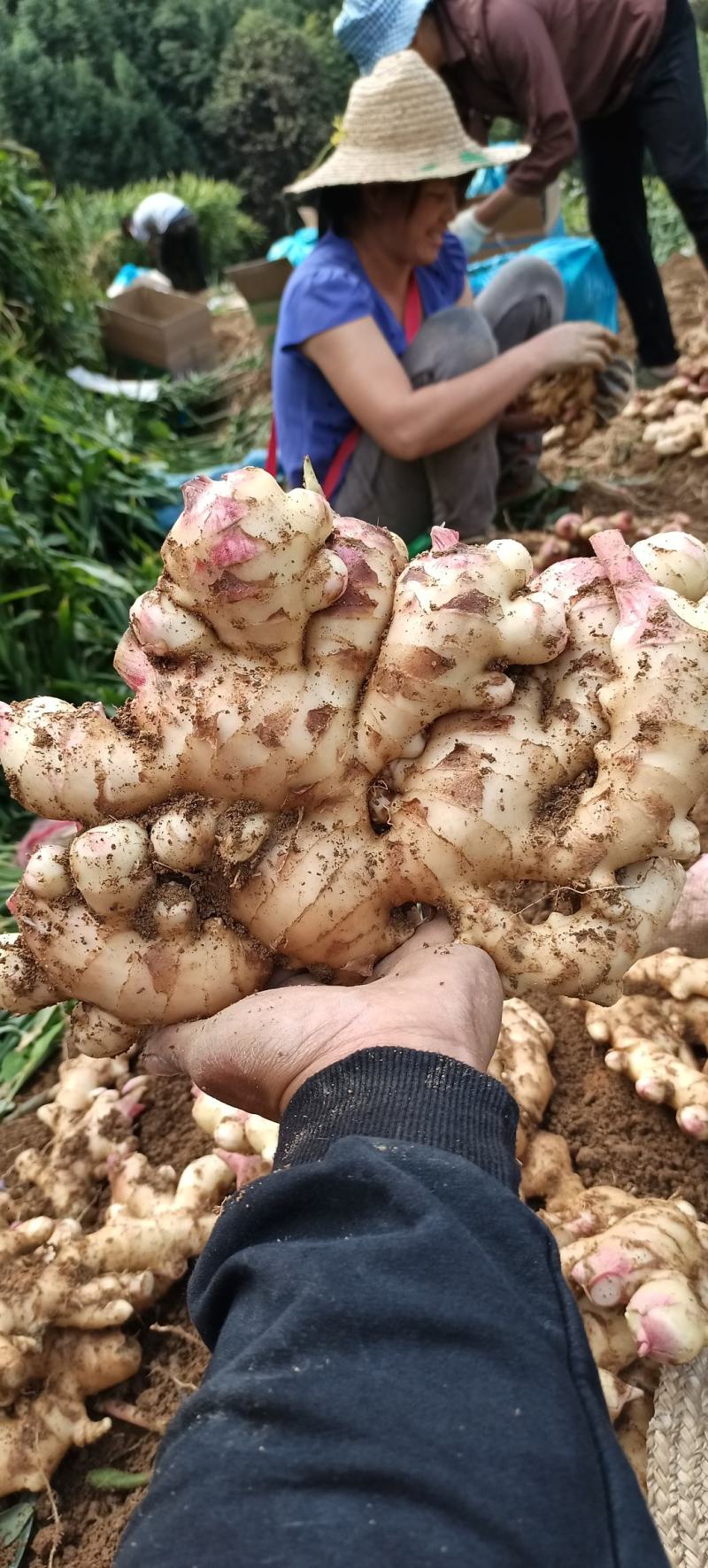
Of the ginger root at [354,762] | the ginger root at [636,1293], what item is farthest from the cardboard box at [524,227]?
the ginger root at [636,1293]

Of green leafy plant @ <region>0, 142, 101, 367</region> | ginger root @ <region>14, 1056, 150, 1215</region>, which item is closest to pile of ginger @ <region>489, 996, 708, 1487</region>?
ginger root @ <region>14, 1056, 150, 1215</region>

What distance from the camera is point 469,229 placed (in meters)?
5.18

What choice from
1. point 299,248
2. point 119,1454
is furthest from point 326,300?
point 299,248

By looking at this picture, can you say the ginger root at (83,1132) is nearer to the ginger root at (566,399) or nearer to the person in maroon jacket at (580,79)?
the ginger root at (566,399)

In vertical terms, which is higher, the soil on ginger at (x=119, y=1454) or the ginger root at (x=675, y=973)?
the ginger root at (x=675, y=973)

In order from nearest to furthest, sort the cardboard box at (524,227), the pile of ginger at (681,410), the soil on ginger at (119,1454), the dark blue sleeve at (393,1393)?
the dark blue sleeve at (393,1393)
the soil on ginger at (119,1454)
the pile of ginger at (681,410)
the cardboard box at (524,227)

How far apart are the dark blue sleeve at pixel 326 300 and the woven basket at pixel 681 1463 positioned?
2.80 metres

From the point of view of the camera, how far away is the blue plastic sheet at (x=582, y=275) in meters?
5.06

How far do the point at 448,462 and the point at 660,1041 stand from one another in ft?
7.62

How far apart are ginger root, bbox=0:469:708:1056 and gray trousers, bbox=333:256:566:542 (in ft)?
6.56

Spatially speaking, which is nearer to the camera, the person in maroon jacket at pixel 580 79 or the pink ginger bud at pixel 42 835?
the pink ginger bud at pixel 42 835

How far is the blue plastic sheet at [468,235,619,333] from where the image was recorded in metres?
5.06

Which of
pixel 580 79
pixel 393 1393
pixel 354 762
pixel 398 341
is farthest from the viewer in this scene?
pixel 580 79

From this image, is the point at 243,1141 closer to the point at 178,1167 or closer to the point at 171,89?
the point at 178,1167
